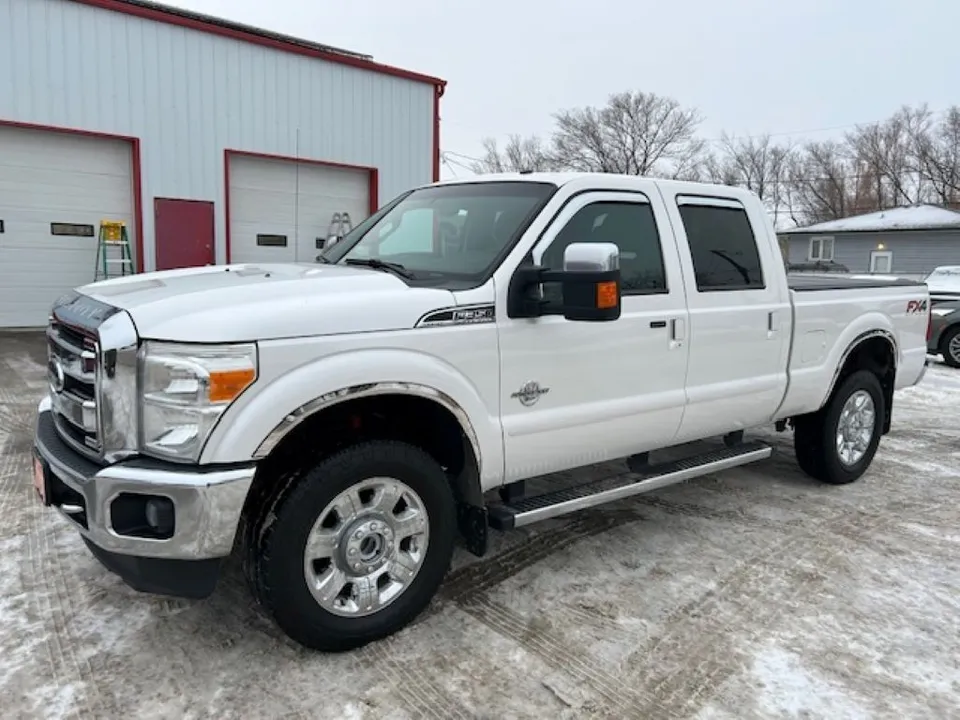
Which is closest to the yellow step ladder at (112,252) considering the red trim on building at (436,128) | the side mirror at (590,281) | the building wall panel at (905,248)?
the red trim on building at (436,128)

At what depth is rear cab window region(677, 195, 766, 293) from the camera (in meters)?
4.34

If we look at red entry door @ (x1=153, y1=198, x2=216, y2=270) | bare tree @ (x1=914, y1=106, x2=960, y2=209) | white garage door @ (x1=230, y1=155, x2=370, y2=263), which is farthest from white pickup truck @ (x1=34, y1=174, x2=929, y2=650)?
bare tree @ (x1=914, y1=106, x2=960, y2=209)

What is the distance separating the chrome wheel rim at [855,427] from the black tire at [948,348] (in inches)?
309

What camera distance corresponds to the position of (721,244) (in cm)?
453

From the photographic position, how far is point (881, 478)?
19.0 feet

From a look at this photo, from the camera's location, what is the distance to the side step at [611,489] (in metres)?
3.52

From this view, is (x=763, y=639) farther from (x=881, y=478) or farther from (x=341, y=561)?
(x=881, y=478)

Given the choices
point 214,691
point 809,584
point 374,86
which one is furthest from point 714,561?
point 374,86

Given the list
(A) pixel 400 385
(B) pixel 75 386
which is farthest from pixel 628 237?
(B) pixel 75 386

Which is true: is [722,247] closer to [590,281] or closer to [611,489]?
[611,489]

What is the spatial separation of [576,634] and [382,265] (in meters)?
1.95

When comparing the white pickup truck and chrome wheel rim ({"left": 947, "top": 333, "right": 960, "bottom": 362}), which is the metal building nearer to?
the white pickup truck

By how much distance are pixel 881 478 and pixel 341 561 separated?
180 inches

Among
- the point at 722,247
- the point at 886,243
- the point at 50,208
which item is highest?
the point at 886,243
